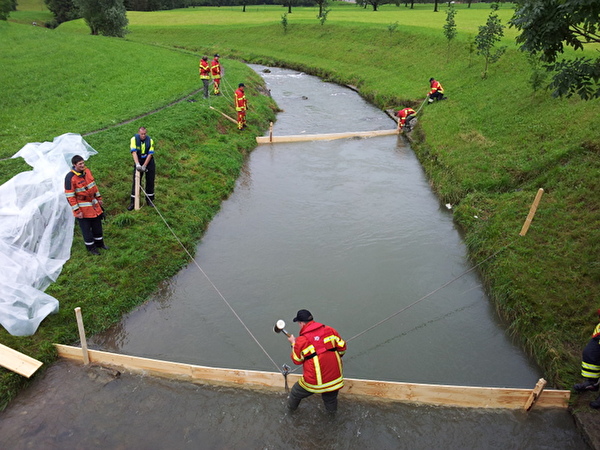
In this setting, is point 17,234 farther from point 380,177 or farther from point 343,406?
point 380,177

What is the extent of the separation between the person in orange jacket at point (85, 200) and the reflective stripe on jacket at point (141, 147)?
2034mm

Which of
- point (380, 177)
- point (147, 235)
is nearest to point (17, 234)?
point (147, 235)

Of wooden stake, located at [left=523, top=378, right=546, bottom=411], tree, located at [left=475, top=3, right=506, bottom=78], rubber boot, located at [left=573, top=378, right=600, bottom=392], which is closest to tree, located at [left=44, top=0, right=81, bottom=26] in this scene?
tree, located at [left=475, top=3, right=506, bottom=78]

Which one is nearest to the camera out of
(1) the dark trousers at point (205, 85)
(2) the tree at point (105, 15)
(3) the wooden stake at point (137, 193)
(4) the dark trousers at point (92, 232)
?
(4) the dark trousers at point (92, 232)

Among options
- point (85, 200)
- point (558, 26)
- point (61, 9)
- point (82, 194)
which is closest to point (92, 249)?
point (85, 200)

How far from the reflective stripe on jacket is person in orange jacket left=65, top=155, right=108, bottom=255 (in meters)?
2.03

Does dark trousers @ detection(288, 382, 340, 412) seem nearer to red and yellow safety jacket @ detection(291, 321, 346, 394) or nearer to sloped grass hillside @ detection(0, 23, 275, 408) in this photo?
red and yellow safety jacket @ detection(291, 321, 346, 394)

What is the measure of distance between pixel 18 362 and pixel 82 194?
3.60m

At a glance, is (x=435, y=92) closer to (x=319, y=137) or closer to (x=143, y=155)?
(x=319, y=137)

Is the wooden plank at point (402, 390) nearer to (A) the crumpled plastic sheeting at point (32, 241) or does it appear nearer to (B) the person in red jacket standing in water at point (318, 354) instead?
(B) the person in red jacket standing in water at point (318, 354)

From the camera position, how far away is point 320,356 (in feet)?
20.4

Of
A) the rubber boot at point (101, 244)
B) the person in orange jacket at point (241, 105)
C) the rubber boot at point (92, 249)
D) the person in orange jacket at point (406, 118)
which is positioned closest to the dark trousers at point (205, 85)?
the person in orange jacket at point (241, 105)

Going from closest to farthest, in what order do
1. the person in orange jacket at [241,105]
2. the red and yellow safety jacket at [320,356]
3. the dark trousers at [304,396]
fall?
the red and yellow safety jacket at [320,356] → the dark trousers at [304,396] → the person in orange jacket at [241,105]

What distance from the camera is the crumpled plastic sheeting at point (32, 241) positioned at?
8117mm
